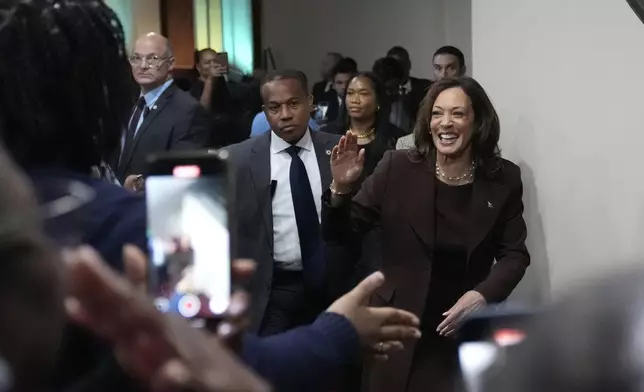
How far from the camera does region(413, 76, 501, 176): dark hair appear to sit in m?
2.79

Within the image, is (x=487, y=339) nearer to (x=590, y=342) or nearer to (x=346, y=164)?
(x=590, y=342)

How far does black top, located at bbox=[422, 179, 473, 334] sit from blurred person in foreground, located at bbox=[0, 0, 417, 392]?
164cm

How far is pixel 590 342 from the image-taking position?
1.68ft

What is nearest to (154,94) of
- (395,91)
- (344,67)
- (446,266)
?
(446,266)

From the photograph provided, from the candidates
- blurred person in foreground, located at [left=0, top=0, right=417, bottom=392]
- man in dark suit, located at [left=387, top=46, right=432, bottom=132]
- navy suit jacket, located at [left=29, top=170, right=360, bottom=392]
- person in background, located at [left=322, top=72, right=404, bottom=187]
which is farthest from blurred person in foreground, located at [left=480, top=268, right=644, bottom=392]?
man in dark suit, located at [left=387, top=46, right=432, bottom=132]

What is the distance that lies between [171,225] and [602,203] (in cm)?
260

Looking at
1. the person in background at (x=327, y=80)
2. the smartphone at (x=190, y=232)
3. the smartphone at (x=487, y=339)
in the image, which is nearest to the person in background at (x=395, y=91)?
the person in background at (x=327, y=80)

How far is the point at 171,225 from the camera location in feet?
2.69

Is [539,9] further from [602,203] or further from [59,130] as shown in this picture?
[59,130]

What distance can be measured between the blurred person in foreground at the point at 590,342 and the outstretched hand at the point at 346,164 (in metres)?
1.98

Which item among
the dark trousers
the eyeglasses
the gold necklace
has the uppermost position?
the eyeglasses

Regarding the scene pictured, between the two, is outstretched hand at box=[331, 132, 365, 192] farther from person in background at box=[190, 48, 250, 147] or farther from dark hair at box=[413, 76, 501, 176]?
person in background at box=[190, 48, 250, 147]

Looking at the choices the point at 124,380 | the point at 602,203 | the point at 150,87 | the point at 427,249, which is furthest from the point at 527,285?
the point at 124,380

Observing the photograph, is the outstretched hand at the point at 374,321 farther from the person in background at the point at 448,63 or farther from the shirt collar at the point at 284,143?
the person in background at the point at 448,63
